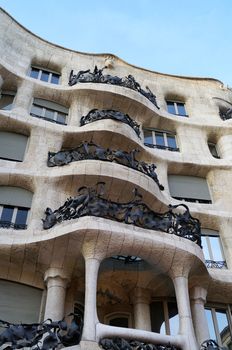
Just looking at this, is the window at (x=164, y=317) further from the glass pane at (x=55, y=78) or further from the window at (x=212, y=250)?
the glass pane at (x=55, y=78)

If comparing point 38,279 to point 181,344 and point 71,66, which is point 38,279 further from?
point 71,66

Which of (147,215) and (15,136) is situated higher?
(15,136)

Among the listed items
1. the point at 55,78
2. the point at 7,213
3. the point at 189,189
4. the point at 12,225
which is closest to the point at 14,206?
the point at 7,213

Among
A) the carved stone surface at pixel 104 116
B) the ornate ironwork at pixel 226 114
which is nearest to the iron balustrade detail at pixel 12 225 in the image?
the carved stone surface at pixel 104 116

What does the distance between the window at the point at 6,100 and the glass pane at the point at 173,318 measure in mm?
7973

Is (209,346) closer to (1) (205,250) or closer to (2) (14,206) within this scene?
(1) (205,250)

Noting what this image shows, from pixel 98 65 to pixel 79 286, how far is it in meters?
10.3

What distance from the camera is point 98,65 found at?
56.7ft

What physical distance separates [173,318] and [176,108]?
31.1 feet

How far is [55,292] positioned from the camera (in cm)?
907

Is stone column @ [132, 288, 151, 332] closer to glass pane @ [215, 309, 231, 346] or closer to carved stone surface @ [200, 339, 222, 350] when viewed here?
carved stone surface @ [200, 339, 222, 350]

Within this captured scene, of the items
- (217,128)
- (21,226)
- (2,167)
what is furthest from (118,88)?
(21,226)

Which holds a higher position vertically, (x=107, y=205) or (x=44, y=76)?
(x=44, y=76)

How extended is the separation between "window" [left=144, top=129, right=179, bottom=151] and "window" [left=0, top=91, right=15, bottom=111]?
15.9 ft
